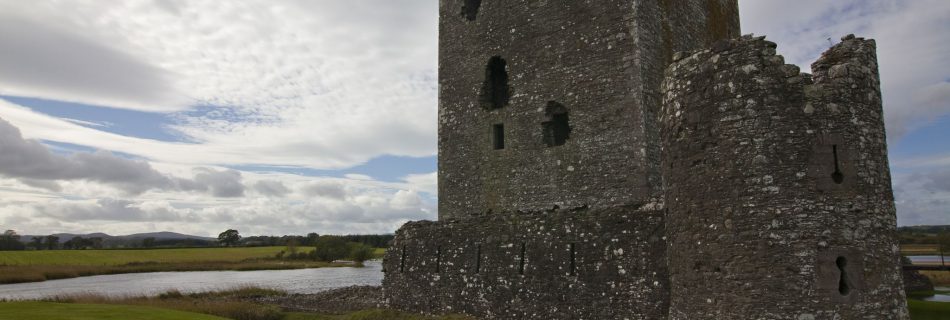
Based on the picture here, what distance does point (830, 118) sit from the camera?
6527 millimetres

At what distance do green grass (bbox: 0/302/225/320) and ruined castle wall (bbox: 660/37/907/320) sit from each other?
11.1 metres

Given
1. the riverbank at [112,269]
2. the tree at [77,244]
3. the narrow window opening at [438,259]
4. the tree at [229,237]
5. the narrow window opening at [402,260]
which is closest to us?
the narrow window opening at [438,259]

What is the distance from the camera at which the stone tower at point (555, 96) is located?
12.5 metres

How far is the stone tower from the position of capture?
12.5 m

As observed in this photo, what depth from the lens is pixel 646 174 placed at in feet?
39.9

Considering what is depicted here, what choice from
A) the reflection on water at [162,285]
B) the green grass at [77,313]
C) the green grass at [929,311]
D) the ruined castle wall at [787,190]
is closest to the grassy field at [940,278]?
the green grass at [929,311]

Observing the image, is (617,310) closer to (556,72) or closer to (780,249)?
(780,249)

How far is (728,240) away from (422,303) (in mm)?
6294

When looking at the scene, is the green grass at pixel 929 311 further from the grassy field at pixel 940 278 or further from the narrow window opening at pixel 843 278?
the grassy field at pixel 940 278

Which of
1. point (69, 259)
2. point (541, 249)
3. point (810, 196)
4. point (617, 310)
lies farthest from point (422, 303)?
point (69, 259)

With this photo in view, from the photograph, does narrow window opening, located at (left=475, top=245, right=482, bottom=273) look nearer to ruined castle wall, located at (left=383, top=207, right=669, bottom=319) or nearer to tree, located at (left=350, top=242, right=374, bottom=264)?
ruined castle wall, located at (left=383, top=207, right=669, bottom=319)

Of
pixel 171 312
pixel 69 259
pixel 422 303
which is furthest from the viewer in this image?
pixel 69 259

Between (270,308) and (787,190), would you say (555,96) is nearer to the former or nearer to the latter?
(787,190)

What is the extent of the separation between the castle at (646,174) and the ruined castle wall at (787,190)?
0.6 inches
